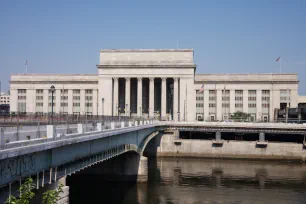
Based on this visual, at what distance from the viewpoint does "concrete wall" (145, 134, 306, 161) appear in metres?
80.3

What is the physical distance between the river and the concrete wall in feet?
22.5

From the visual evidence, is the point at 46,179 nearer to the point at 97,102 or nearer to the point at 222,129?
the point at 222,129

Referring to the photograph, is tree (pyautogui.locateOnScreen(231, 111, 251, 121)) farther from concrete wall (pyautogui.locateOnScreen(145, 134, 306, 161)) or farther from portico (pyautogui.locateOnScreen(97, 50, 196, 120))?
concrete wall (pyautogui.locateOnScreen(145, 134, 306, 161))

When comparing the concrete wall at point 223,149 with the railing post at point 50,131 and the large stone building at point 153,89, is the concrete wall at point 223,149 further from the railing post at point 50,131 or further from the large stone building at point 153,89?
the railing post at point 50,131

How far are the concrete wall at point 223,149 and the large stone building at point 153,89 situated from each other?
38424 millimetres

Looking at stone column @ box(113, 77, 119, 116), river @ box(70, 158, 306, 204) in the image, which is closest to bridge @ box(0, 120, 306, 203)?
river @ box(70, 158, 306, 204)

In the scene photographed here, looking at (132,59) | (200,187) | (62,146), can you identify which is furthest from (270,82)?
(62,146)

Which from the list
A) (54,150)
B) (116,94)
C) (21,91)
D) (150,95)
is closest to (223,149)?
(150,95)

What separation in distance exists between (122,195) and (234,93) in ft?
311

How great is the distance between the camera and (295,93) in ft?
436

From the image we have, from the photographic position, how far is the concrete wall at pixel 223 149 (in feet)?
263

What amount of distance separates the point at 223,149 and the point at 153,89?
51891 millimetres

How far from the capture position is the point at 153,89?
132m

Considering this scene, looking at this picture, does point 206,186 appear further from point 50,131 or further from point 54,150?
point 50,131
